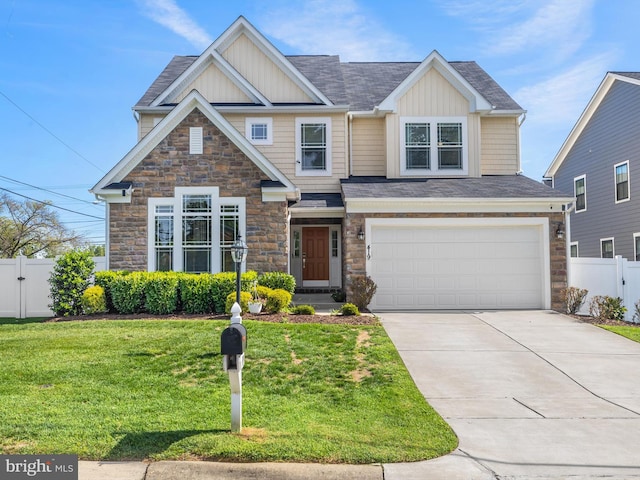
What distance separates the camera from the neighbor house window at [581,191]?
2211 centimetres

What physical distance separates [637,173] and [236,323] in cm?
1813

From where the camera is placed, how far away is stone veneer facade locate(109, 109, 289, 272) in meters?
13.3

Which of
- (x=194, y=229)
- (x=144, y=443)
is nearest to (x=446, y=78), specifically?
(x=194, y=229)

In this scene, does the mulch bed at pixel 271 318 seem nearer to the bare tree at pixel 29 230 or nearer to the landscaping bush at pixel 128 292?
the landscaping bush at pixel 128 292

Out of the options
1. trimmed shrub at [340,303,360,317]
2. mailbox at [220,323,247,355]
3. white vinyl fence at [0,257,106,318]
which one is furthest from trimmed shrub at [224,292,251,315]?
mailbox at [220,323,247,355]

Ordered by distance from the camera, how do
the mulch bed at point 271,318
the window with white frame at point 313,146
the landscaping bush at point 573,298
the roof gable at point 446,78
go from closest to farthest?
the mulch bed at point 271,318, the landscaping bush at point 573,298, the roof gable at point 446,78, the window with white frame at point 313,146

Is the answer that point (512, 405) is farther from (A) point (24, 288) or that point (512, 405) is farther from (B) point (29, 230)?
(B) point (29, 230)

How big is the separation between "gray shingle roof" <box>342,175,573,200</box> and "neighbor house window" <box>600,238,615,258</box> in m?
6.40

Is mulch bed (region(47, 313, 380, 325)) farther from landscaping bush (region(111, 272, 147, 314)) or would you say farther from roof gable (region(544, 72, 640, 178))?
roof gable (region(544, 72, 640, 178))

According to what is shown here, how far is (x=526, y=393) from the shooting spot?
6.96m

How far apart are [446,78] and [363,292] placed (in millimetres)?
8242

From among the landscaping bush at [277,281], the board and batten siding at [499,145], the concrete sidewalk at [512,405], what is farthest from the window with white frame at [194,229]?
the board and batten siding at [499,145]

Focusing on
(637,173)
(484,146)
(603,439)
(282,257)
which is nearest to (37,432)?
(603,439)

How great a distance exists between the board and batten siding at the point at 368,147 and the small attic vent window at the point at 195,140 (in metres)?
5.76
